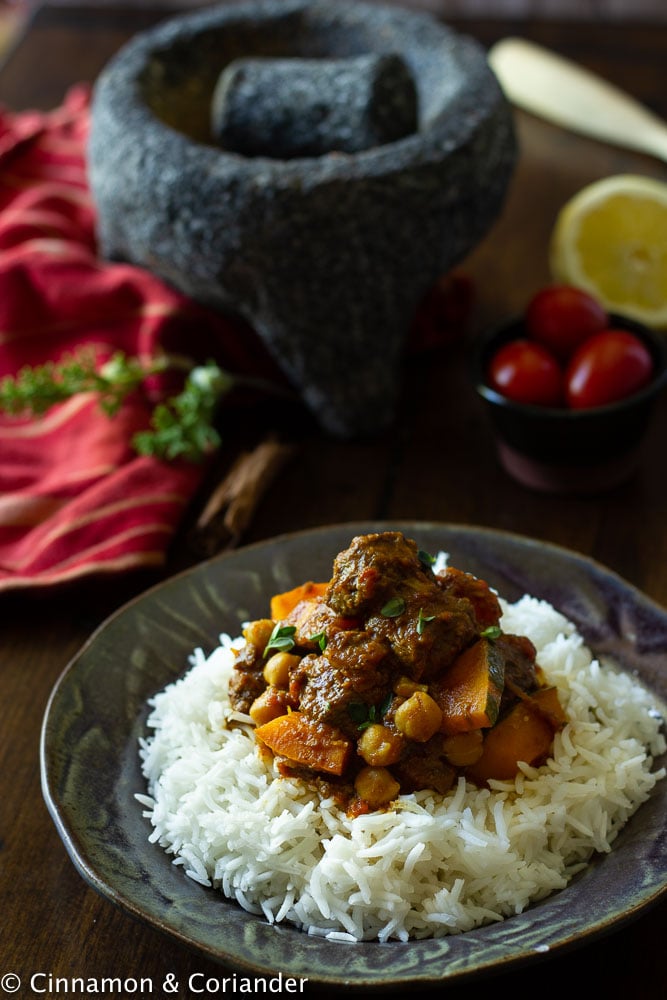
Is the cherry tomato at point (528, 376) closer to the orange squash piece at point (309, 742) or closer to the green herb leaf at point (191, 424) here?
the green herb leaf at point (191, 424)

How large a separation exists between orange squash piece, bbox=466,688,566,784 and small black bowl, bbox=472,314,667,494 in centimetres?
100

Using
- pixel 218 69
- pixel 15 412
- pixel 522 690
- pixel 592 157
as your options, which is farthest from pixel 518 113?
pixel 522 690

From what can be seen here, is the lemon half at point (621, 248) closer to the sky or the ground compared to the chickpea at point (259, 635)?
closer to the ground

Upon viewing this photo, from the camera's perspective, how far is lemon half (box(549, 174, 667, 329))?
10.6 ft

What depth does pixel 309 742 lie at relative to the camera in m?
1.81

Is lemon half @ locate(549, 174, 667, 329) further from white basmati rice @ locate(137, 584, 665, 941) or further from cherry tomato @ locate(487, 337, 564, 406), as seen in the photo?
white basmati rice @ locate(137, 584, 665, 941)

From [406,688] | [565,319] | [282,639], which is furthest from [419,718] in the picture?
[565,319]

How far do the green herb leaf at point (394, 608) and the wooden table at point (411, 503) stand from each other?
569 mm

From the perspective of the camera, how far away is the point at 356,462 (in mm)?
3021

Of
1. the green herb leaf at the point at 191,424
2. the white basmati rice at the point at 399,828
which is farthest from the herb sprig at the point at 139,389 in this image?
the white basmati rice at the point at 399,828

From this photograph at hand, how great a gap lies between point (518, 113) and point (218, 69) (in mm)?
1348

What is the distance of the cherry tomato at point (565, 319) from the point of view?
114 inches

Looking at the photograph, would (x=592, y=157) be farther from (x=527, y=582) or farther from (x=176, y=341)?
(x=527, y=582)

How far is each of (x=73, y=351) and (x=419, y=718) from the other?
71.5 inches
